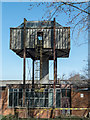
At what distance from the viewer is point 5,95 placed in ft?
40.1

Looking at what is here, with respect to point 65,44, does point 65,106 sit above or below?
below

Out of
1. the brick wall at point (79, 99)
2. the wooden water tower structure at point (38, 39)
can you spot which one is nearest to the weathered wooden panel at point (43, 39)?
the wooden water tower structure at point (38, 39)

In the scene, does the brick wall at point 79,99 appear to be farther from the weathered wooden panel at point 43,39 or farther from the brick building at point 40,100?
the weathered wooden panel at point 43,39

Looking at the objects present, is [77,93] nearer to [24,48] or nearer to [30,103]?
[30,103]

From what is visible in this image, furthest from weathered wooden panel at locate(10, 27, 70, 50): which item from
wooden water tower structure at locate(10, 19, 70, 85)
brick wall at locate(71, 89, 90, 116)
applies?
brick wall at locate(71, 89, 90, 116)

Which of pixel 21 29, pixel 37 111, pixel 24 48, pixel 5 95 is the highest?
pixel 21 29

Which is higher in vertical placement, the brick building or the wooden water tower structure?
the wooden water tower structure

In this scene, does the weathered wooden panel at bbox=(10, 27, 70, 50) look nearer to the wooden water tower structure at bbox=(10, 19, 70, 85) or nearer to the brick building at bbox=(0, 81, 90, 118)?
the wooden water tower structure at bbox=(10, 19, 70, 85)

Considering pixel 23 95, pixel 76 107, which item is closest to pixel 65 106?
pixel 76 107

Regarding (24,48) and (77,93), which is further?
(77,93)

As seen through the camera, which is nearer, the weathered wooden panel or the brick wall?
the weathered wooden panel

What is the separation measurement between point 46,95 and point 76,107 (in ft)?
5.56

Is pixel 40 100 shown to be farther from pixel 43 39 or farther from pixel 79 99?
pixel 43 39

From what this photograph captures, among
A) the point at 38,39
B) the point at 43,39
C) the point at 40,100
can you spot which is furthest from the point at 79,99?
the point at 38,39
